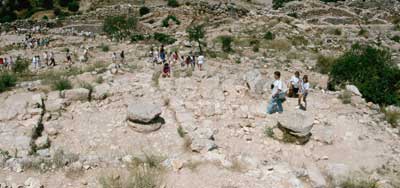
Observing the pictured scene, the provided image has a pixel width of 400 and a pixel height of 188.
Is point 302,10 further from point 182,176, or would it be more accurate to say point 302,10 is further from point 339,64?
point 182,176

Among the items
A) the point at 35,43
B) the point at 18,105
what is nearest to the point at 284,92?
the point at 18,105

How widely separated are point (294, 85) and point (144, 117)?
474 cm

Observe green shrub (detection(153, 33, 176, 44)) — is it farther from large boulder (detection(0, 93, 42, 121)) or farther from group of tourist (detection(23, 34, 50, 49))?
large boulder (detection(0, 93, 42, 121))

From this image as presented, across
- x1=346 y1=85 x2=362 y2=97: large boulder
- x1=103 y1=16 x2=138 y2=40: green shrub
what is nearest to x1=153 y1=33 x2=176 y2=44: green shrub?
x1=103 y1=16 x2=138 y2=40: green shrub

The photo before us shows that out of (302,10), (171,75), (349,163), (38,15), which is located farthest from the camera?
(38,15)

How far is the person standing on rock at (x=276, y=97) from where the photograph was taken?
35.1ft

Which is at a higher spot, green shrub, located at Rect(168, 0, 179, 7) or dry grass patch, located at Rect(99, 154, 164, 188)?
green shrub, located at Rect(168, 0, 179, 7)

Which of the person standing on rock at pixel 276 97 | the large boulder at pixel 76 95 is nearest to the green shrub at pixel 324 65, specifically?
the person standing on rock at pixel 276 97

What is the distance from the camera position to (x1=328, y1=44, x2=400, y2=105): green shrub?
1298cm

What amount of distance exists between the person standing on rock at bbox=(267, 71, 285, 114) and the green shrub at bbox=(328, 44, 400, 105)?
12.7ft

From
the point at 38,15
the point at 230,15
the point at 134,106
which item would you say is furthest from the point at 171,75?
the point at 38,15

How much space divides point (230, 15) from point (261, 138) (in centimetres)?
2743

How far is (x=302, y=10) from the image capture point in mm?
34531

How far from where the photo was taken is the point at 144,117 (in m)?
9.69
